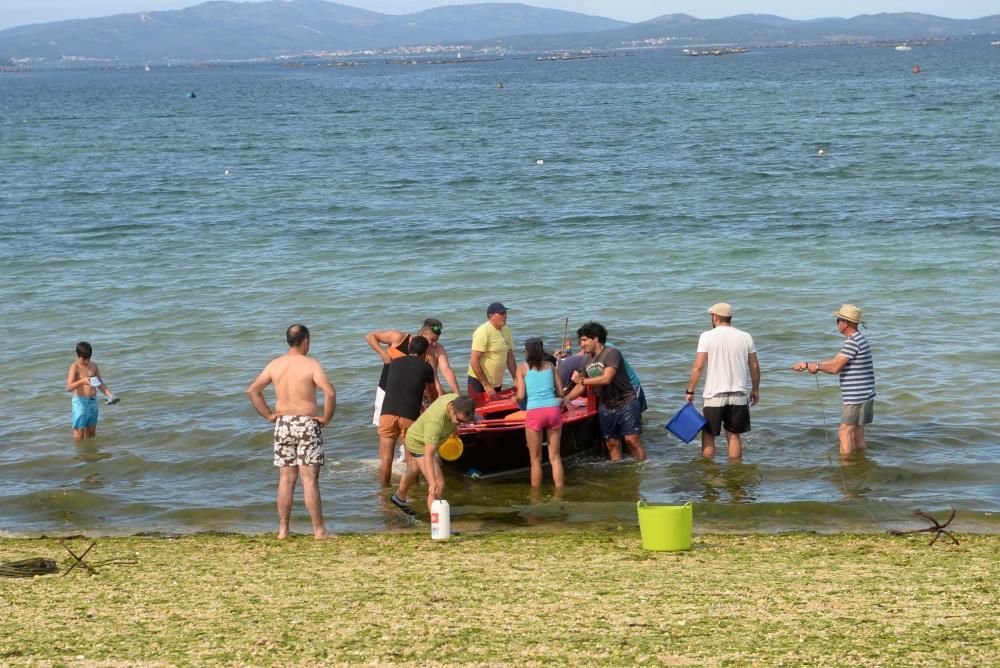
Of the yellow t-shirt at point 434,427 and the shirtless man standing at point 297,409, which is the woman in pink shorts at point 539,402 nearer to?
the yellow t-shirt at point 434,427

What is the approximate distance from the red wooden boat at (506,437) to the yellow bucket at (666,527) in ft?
9.85

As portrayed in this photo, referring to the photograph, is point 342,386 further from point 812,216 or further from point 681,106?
point 681,106

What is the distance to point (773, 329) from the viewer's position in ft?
61.1

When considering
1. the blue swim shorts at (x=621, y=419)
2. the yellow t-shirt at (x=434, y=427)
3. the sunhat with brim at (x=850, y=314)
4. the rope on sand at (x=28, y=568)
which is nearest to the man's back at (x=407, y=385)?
the yellow t-shirt at (x=434, y=427)

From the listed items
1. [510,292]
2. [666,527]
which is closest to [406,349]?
[666,527]

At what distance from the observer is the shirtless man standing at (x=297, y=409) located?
9125 mm

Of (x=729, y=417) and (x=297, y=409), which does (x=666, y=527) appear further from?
(x=729, y=417)

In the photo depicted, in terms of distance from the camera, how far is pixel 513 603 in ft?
23.7

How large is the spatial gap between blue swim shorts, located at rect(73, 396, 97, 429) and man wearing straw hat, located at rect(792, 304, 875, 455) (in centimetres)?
764

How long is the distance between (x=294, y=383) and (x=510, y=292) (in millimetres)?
13032

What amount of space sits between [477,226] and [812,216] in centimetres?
807

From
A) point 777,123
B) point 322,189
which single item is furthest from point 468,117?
point 322,189

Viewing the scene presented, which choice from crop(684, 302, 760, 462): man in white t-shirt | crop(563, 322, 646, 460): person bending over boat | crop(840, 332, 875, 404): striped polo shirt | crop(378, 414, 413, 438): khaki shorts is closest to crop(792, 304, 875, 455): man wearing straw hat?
crop(840, 332, 875, 404): striped polo shirt

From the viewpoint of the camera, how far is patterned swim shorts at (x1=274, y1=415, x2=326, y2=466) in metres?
9.21
